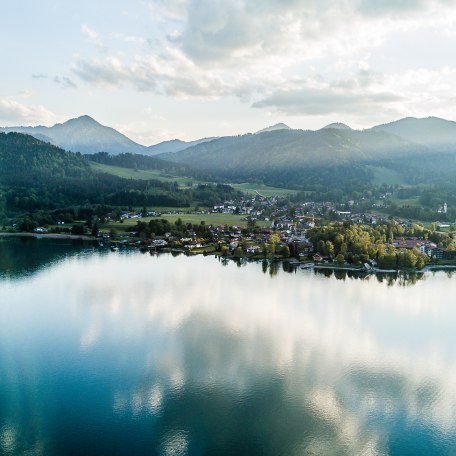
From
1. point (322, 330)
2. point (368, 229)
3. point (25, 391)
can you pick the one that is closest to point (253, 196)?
point (368, 229)

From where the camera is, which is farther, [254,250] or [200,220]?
[200,220]

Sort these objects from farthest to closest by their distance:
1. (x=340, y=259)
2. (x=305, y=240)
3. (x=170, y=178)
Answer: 1. (x=170, y=178)
2. (x=305, y=240)
3. (x=340, y=259)

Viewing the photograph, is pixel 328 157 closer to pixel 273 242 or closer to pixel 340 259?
pixel 273 242

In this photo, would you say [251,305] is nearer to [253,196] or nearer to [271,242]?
[271,242]

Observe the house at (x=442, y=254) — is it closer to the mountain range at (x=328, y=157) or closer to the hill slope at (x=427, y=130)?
the mountain range at (x=328, y=157)

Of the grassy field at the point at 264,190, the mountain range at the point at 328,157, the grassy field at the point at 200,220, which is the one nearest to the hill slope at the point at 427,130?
the mountain range at the point at 328,157

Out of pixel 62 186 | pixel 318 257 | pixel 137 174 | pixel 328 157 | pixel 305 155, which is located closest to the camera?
pixel 318 257

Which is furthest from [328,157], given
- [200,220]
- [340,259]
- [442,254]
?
[340,259]

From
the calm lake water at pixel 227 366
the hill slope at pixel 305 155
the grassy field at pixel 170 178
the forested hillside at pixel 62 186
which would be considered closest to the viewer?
the calm lake water at pixel 227 366
